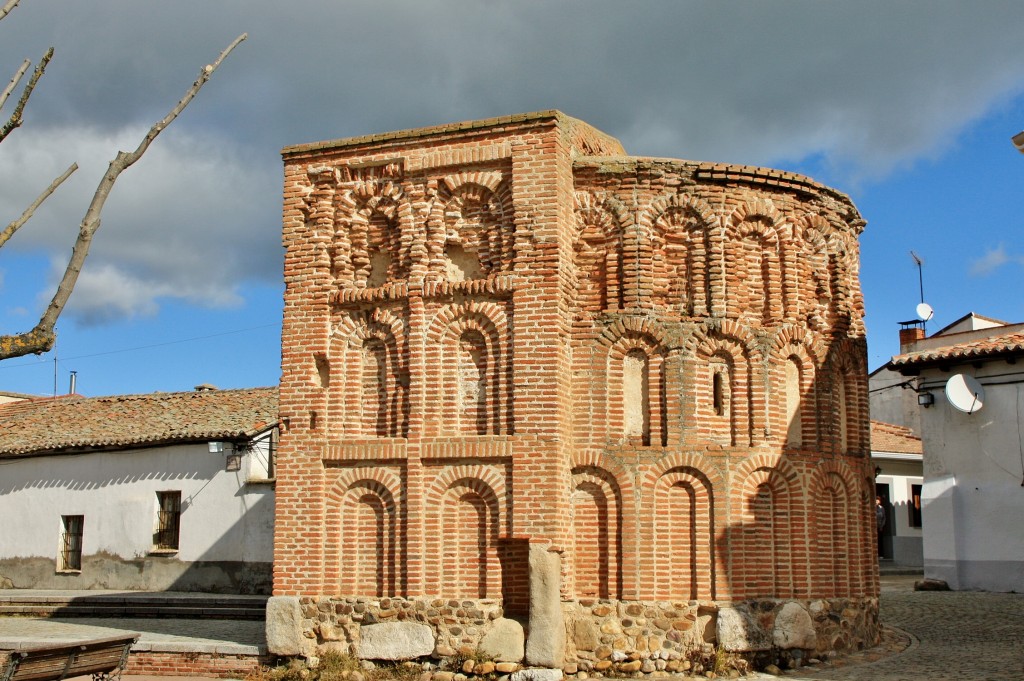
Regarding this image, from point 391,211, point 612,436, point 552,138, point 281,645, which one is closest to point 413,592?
point 281,645

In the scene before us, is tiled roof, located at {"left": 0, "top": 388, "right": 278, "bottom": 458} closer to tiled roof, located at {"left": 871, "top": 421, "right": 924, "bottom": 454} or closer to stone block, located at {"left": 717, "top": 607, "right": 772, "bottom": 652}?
stone block, located at {"left": 717, "top": 607, "right": 772, "bottom": 652}

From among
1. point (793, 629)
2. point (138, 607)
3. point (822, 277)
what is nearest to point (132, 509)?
point (138, 607)

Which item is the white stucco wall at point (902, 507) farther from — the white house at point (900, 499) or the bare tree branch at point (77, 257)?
the bare tree branch at point (77, 257)

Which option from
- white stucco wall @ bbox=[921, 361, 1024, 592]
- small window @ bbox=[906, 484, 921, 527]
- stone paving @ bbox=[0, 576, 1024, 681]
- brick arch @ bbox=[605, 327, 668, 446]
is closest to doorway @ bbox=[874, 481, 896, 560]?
small window @ bbox=[906, 484, 921, 527]

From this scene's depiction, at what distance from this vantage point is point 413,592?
12133mm

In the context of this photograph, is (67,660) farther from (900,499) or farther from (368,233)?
(900,499)

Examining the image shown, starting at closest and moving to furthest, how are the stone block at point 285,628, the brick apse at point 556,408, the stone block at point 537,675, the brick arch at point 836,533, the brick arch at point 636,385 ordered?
the stone block at point 537,675, the brick apse at point 556,408, the stone block at point 285,628, the brick arch at point 636,385, the brick arch at point 836,533

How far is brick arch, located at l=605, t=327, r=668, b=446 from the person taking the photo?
12.5 metres

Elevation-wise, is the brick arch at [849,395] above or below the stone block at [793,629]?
above

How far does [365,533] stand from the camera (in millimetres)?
12570

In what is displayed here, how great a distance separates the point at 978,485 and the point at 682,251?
1079 cm

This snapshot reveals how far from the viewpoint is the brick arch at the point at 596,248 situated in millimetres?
12859

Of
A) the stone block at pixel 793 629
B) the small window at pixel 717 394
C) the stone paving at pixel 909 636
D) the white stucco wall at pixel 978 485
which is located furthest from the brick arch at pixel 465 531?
the white stucco wall at pixel 978 485

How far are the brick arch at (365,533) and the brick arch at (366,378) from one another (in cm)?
61
